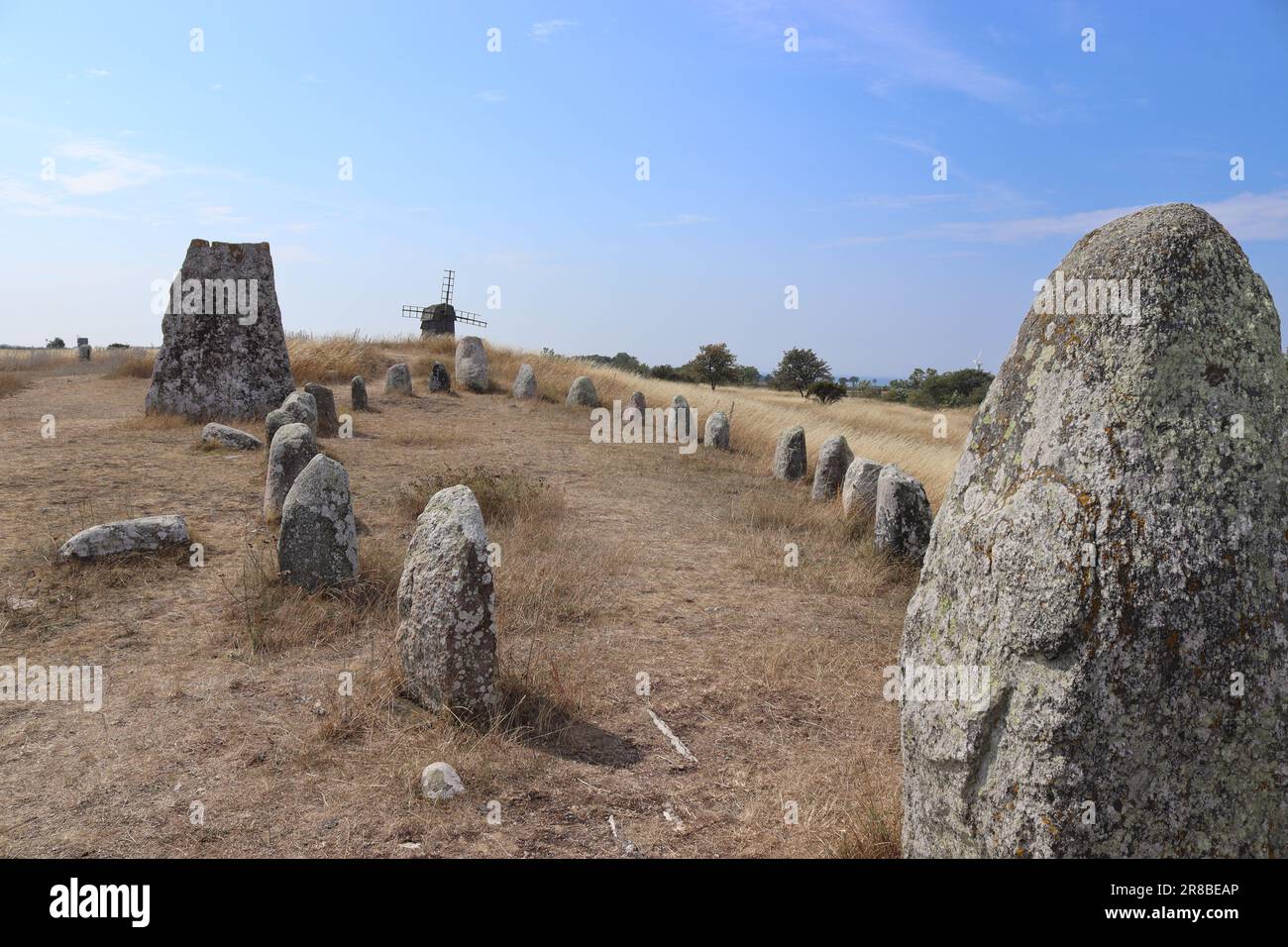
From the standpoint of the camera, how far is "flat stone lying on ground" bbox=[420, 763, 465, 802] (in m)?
4.14

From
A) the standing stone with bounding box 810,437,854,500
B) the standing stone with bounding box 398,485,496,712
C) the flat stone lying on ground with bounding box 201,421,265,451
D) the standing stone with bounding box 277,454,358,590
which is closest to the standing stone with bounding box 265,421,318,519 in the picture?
the standing stone with bounding box 277,454,358,590

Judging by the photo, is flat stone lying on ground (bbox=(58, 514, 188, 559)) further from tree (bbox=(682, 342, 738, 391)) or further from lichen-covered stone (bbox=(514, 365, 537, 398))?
tree (bbox=(682, 342, 738, 391))

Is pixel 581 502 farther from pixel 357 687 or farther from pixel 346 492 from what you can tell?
→ pixel 357 687

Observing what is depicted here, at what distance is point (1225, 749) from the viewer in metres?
2.57

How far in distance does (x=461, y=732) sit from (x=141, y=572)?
3.82 m

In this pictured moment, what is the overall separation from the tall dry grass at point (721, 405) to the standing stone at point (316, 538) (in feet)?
28.4

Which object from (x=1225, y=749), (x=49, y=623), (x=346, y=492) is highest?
(x=346, y=492)

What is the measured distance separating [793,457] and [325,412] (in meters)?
7.73

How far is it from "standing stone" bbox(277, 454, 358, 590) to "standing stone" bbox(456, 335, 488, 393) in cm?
1576

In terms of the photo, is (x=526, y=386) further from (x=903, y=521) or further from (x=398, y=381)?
(x=903, y=521)

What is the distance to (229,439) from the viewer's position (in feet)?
39.7

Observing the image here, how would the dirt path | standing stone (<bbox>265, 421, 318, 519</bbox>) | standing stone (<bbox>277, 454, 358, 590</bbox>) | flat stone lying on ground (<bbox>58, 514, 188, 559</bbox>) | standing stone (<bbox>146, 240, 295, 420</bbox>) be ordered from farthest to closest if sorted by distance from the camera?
standing stone (<bbox>146, 240, 295, 420</bbox>) → standing stone (<bbox>265, 421, 318, 519</bbox>) → flat stone lying on ground (<bbox>58, 514, 188, 559</bbox>) → standing stone (<bbox>277, 454, 358, 590</bbox>) → the dirt path

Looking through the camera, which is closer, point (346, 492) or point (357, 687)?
point (357, 687)
